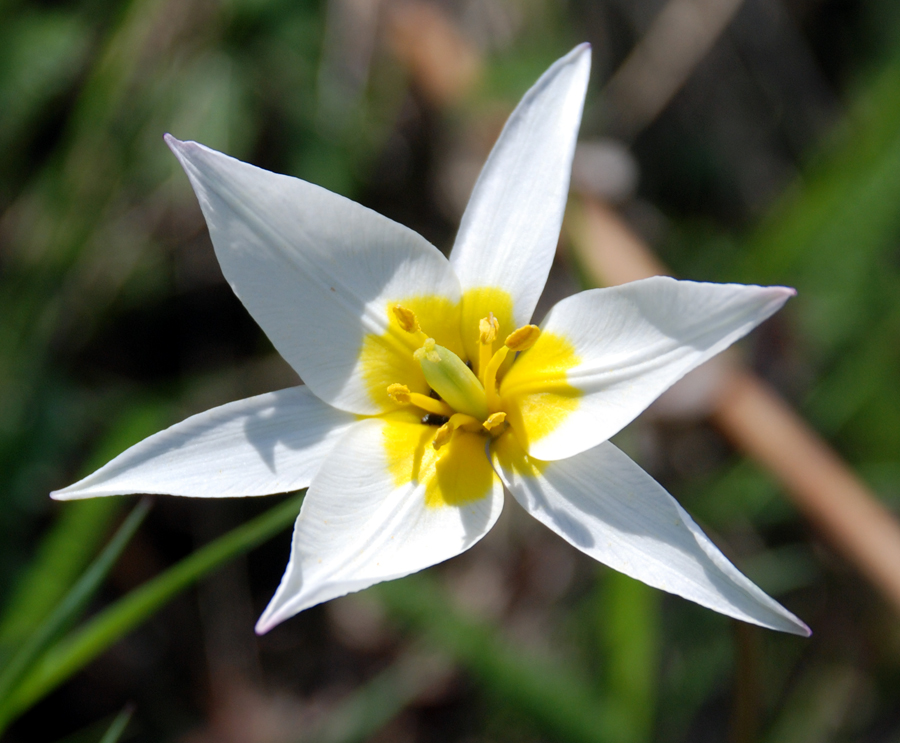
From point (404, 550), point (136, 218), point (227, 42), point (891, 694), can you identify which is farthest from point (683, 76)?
point (404, 550)

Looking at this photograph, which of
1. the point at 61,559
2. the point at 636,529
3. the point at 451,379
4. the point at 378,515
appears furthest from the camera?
the point at 61,559

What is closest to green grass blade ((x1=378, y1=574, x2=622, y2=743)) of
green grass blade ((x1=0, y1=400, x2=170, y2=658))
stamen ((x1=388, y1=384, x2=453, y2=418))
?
green grass blade ((x1=0, y1=400, x2=170, y2=658))

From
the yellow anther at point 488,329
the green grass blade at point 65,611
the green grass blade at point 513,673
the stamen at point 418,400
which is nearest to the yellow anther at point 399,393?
the stamen at point 418,400

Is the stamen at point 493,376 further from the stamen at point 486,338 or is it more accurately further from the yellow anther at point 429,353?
the yellow anther at point 429,353

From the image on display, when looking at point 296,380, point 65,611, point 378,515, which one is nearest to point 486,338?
point 378,515

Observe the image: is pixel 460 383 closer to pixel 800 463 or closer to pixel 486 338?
pixel 486 338

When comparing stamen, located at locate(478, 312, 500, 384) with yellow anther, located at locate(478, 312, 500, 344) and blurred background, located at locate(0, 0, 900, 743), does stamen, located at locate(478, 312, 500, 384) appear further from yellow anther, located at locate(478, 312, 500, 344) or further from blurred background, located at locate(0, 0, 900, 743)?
blurred background, located at locate(0, 0, 900, 743)

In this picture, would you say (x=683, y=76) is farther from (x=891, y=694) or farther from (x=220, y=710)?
(x=220, y=710)
